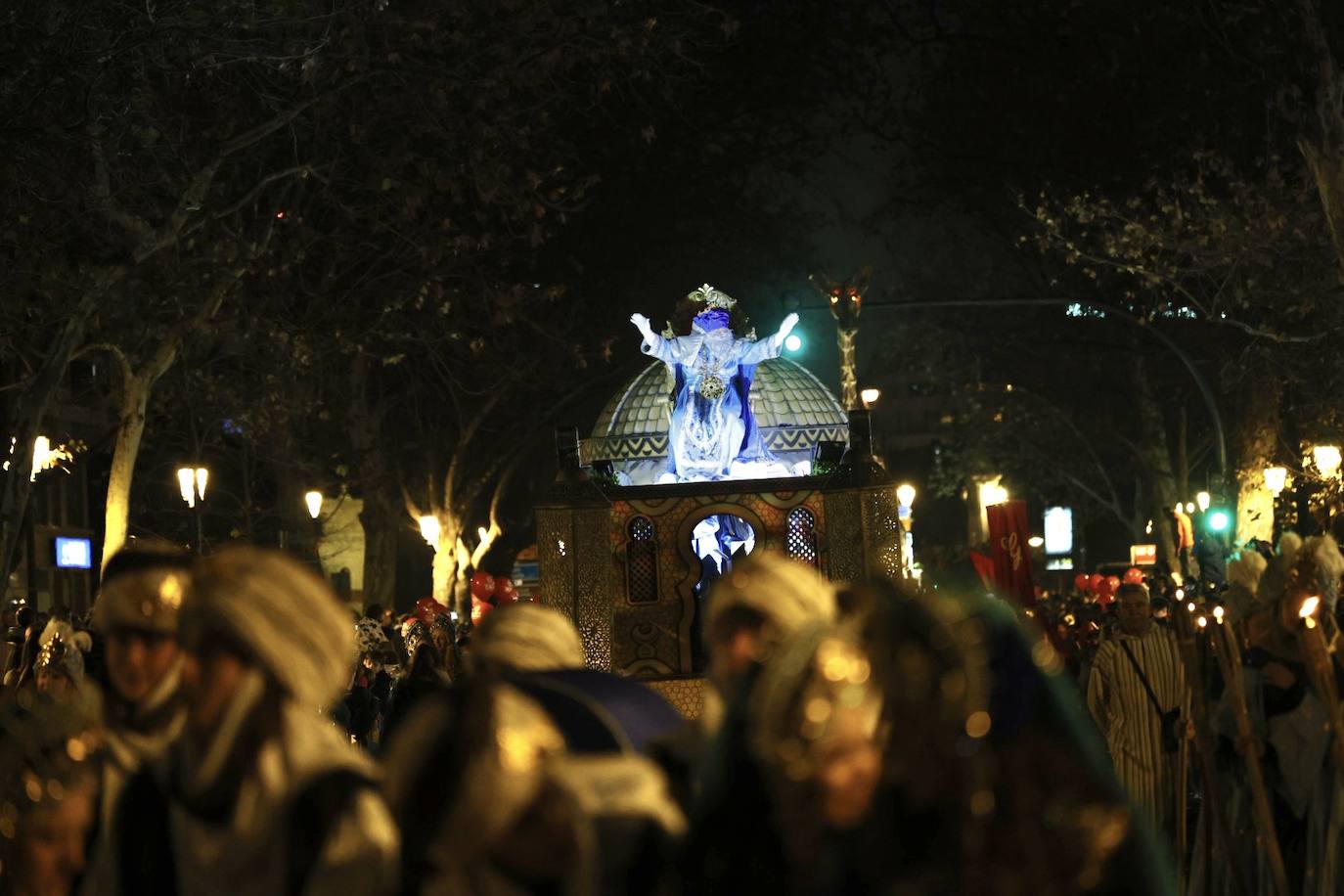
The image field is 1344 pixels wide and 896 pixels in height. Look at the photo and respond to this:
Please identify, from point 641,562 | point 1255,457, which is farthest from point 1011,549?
point 1255,457

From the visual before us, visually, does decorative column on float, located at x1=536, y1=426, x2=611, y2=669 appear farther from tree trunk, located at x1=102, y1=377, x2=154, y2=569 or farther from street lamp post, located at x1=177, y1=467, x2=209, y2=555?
street lamp post, located at x1=177, y1=467, x2=209, y2=555

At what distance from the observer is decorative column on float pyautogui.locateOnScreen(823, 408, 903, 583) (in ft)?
69.0

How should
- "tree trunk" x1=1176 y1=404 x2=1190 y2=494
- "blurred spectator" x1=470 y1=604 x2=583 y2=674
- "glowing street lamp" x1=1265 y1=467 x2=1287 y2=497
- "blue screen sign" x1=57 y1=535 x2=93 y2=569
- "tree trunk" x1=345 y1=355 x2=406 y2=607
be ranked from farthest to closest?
"tree trunk" x1=1176 y1=404 x2=1190 y2=494 < "blue screen sign" x1=57 y1=535 x2=93 y2=569 < "tree trunk" x1=345 y1=355 x2=406 y2=607 < "glowing street lamp" x1=1265 y1=467 x2=1287 y2=497 < "blurred spectator" x1=470 y1=604 x2=583 y2=674

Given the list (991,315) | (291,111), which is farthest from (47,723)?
(991,315)

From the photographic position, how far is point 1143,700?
12016mm

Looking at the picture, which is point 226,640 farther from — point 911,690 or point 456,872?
point 911,690

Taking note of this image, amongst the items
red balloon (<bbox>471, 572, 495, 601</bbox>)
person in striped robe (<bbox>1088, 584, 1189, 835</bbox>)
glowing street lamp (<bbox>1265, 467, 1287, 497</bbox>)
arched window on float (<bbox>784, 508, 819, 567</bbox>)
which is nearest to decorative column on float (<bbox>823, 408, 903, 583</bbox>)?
arched window on float (<bbox>784, 508, 819, 567</bbox>)

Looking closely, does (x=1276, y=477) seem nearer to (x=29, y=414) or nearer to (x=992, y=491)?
(x=29, y=414)

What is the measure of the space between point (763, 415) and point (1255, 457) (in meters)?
16.4

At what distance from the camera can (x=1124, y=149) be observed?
36938mm

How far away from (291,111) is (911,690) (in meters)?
18.5

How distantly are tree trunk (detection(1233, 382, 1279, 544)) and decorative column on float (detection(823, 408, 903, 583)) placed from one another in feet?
51.5

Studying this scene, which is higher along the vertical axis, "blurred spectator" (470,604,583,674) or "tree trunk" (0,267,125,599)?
"tree trunk" (0,267,125,599)

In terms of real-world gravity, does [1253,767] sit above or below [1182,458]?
below
